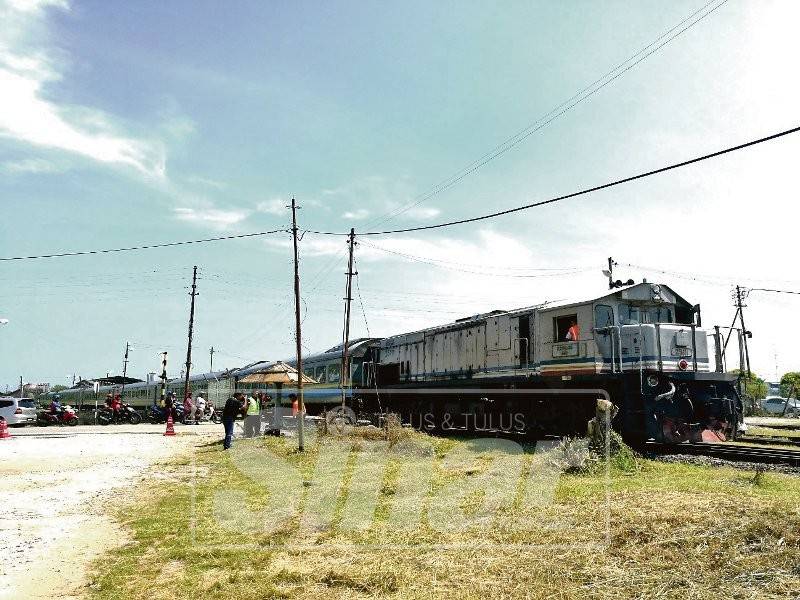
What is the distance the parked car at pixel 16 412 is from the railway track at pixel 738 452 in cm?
2565

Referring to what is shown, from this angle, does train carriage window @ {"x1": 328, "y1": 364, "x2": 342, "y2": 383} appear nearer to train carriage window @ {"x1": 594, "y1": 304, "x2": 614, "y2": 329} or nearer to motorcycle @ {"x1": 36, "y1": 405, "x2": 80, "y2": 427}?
motorcycle @ {"x1": 36, "y1": 405, "x2": 80, "y2": 427}

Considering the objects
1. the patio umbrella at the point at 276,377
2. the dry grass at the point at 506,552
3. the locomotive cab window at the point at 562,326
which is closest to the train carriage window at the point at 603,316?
the locomotive cab window at the point at 562,326

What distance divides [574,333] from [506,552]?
11.0 meters

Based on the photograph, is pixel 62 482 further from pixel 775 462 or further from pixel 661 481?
pixel 775 462

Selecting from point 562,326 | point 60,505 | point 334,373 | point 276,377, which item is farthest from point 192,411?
point 60,505

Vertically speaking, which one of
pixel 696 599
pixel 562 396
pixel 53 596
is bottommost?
pixel 53 596

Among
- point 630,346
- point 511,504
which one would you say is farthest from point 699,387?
point 511,504

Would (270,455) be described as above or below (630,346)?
below

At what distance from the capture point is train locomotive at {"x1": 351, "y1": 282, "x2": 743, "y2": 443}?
13.6 meters

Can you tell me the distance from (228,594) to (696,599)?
10.7 ft

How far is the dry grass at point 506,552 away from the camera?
4.34 metres

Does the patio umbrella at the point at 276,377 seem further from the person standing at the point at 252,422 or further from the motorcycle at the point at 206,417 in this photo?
the motorcycle at the point at 206,417

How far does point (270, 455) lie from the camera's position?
47.2 feet

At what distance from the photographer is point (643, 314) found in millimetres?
15492
